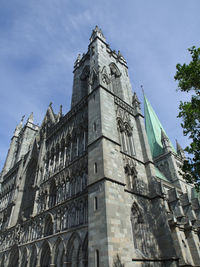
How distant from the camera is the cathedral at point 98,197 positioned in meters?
10.9

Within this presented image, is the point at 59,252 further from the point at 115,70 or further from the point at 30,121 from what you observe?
the point at 30,121

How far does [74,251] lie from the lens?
39.0 feet

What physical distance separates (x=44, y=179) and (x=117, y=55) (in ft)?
57.9

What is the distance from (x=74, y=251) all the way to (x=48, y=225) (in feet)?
15.5

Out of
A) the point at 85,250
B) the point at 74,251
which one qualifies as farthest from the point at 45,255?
the point at 85,250

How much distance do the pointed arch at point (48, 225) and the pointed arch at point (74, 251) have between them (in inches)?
141

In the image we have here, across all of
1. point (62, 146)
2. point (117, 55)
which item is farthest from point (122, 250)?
point (117, 55)

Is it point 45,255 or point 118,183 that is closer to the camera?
point 118,183

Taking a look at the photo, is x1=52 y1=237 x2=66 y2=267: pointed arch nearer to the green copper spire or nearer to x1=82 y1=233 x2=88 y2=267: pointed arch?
x1=82 y1=233 x2=88 y2=267: pointed arch

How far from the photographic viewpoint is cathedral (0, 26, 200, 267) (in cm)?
1088

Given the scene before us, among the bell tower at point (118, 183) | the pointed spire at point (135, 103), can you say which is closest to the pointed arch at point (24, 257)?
the bell tower at point (118, 183)

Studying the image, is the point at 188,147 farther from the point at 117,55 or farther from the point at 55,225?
the point at 117,55

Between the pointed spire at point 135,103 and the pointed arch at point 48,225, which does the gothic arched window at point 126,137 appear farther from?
the pointed arch at point 48,225

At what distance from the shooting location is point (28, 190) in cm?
2431
